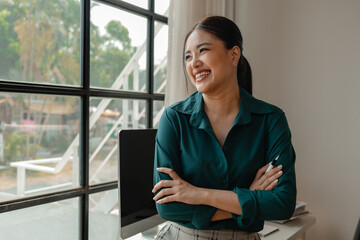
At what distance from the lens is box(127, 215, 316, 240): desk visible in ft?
5.28

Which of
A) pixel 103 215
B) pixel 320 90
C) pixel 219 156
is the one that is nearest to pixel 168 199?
pixel 219 156

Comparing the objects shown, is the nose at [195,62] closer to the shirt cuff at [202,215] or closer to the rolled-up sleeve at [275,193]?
the rolled-up sleeve at [275,193]

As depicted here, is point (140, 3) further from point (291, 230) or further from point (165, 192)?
point (291, 230)

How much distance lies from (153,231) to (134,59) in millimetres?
1071

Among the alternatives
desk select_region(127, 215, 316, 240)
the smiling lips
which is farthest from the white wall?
the smiling lips

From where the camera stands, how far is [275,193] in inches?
40.7

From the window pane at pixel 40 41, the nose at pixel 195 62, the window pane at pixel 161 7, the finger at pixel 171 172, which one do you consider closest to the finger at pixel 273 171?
the finger at pixel 171 172

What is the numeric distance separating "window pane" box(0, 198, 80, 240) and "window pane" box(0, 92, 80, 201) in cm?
9

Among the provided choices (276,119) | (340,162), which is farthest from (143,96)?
(340,162)

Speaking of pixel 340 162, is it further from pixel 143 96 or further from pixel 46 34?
pixel 46 34

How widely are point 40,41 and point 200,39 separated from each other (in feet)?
2.95

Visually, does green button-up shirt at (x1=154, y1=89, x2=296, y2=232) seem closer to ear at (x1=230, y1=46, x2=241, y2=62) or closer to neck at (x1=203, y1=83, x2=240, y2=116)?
neck at (x1=203, y1=83, x2=240, y2=116)

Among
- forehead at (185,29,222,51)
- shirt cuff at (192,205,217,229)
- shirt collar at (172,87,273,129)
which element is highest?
forehead at (185,29,222,51)

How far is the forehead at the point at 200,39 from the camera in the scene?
1.06 meters
